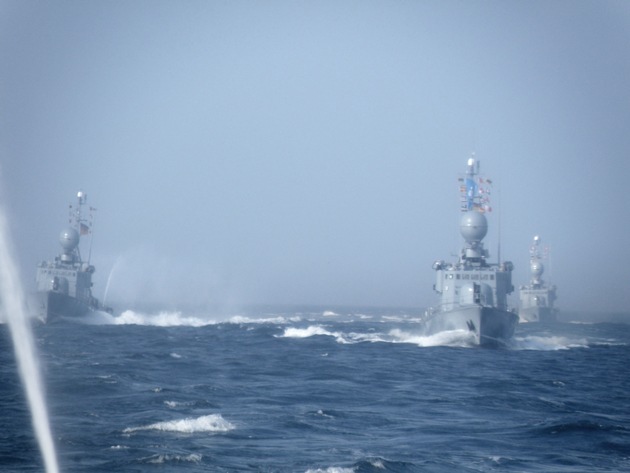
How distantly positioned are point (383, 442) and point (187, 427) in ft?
20.5

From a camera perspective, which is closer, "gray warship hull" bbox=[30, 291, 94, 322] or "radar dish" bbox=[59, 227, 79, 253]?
"gray warship hull" bbox=[30, 291, 94, 322]

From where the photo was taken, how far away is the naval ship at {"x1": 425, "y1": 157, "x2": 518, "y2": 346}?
64.9 m

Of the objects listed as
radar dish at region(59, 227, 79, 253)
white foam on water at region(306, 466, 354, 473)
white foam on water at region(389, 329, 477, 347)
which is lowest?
white foam on water at region(306, 466, 354, 473)

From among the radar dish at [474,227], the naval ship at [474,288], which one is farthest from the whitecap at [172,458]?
the radar dish at [474,227]

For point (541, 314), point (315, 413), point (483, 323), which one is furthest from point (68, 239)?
point (541, 314)

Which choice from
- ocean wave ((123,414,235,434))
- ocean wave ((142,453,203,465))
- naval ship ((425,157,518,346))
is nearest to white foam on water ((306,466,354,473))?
ocean wave ((142,453,203,465))

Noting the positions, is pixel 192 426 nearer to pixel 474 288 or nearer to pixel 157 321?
pixel 474 288

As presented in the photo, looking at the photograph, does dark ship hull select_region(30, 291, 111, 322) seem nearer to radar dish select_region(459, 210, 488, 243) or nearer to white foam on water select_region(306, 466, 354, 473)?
radar dish select_region(459, 210, 488, 243)

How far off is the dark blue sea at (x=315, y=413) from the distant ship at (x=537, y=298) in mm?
113424

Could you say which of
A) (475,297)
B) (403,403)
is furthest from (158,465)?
(475,297)

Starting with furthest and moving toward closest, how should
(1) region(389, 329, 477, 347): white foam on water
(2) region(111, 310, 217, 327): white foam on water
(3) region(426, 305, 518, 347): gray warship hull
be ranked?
1. (2) region(111, 310, 217, 327): white foam on water
2. (1) region(389, 329, 477, 347): white foam on water
3. (3) region(426, 305, 518, 347): gray warship hull

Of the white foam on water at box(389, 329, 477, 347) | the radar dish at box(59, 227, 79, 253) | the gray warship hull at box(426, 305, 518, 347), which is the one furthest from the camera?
the radar dish at box(59, 227, 79, 253)

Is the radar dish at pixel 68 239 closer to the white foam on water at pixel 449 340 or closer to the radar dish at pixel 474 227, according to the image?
the white foam on water at pixel 449 340

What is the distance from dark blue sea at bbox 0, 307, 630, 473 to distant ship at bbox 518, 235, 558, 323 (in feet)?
372
